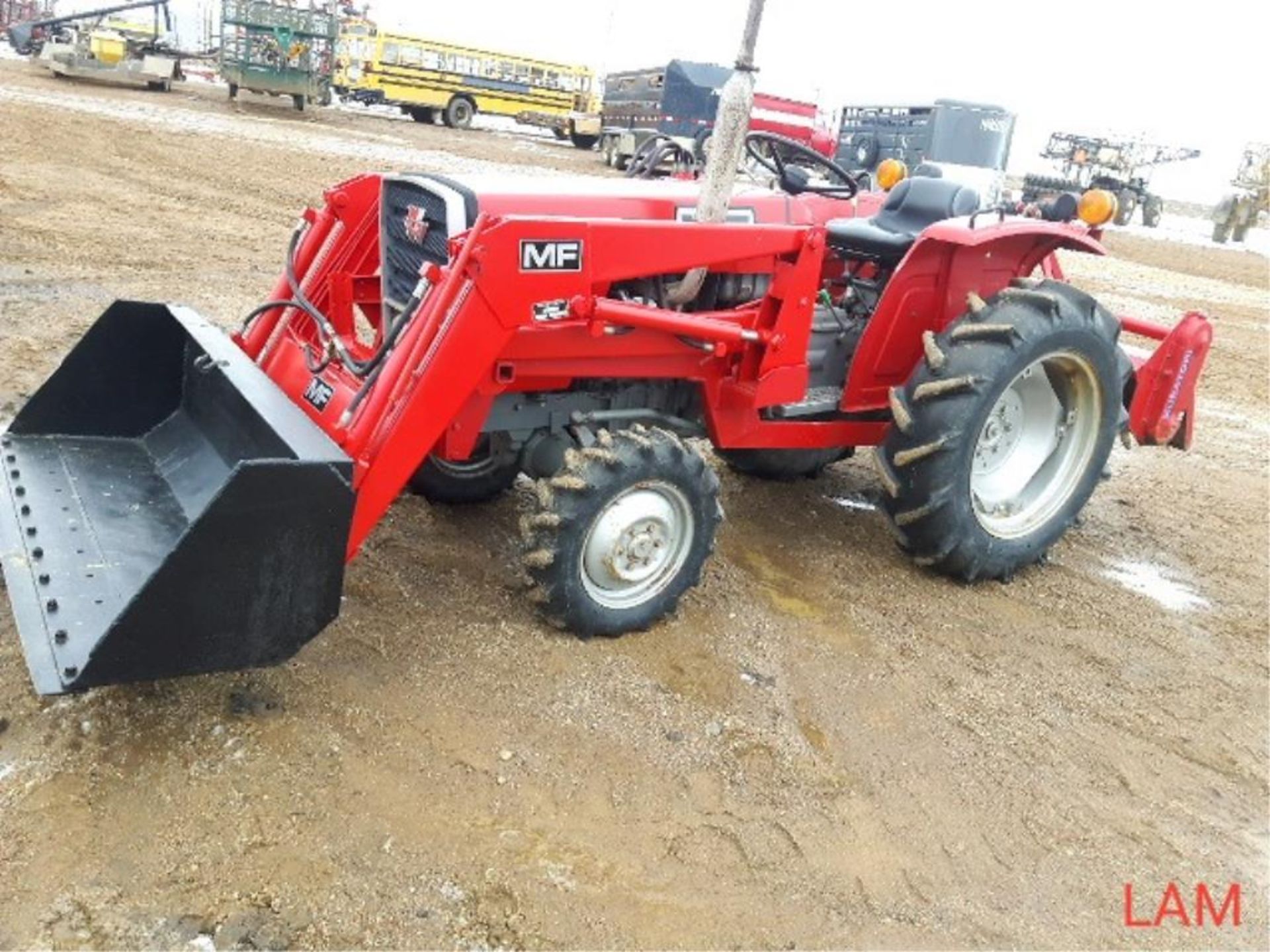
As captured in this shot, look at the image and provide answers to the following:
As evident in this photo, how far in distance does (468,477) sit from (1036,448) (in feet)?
7.94

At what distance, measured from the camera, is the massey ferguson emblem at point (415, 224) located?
348 cm

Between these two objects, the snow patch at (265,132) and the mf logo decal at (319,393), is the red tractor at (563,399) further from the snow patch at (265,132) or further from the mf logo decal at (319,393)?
the snow patch at (265,132)

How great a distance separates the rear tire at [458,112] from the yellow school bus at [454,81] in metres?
0.02

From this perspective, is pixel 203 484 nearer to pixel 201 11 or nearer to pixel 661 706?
pixel 661 706

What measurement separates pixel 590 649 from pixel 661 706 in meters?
0.32

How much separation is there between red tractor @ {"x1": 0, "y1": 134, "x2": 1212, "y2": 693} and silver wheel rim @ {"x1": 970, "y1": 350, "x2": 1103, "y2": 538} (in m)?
0.01

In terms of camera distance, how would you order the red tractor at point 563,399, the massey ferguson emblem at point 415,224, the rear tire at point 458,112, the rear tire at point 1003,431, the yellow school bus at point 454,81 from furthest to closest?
the rear tire at point 458,112
the yellow school bus at point 454,81
the rear tire at point 1003,431
the massey ferguson emblem at point 415,224
the red tractor at point 563,399

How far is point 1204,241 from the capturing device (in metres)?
26.6

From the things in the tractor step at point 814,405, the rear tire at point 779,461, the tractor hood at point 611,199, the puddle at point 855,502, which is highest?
the tractor hood at point 611,199

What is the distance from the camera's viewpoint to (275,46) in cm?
2317

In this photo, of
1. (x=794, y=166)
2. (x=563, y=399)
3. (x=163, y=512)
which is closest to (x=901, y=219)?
(x=794, y=166)

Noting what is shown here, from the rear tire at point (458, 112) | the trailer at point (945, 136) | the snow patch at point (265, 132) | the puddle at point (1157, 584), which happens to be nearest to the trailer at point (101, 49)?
the snow patch at point (265, 132)

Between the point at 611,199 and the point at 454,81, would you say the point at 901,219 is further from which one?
the point at 454,81

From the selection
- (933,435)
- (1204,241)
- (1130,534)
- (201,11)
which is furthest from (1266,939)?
(201,11)
